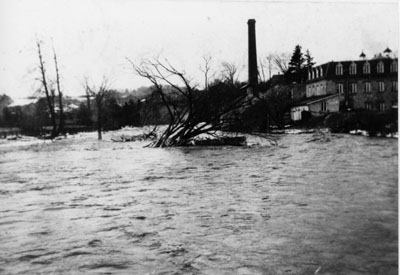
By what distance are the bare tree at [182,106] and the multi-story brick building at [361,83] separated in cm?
57

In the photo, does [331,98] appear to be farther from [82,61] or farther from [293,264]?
[82,61]

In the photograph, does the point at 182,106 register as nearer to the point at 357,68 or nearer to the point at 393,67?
the point at 357,68

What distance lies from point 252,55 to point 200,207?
1153 mm

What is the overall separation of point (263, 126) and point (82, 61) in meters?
1.38

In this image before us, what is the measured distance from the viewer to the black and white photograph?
2.31 meters

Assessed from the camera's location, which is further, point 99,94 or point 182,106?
point 182,106

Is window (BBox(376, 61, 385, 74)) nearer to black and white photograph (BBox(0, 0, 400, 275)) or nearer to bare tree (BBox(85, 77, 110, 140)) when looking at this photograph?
black and white photograph (BBox(0, 0, 400, 275))

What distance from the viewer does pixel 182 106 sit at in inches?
116

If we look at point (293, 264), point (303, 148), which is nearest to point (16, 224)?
point (293, 264)

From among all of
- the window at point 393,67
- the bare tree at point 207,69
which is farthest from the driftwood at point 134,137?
the window at point 393,67

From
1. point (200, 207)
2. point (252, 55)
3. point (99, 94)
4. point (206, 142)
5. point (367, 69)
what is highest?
point (252, 55)

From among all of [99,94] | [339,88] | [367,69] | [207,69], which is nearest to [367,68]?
[367,69]

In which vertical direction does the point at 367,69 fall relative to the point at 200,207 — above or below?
above

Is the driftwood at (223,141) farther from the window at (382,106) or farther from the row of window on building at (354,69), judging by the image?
the window at (382,106)
